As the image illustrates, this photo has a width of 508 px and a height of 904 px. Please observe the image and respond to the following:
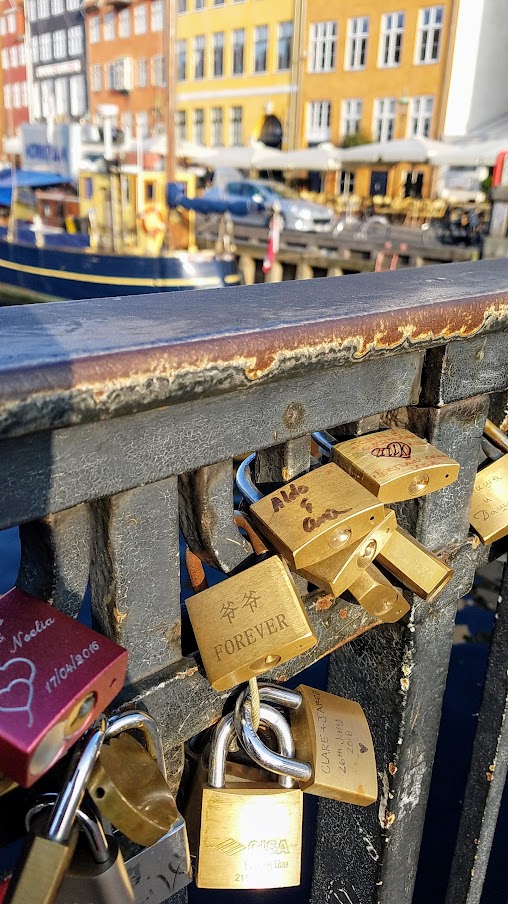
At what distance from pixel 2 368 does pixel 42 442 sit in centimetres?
7

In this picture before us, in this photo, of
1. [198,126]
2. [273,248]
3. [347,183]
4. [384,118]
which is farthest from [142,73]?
[273,248]

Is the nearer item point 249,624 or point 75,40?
point 249,624

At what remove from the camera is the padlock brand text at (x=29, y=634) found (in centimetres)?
58

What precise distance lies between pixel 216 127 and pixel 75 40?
31.2 feet

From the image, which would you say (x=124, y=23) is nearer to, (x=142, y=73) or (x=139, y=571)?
(x=142, y=73)

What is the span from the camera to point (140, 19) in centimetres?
2902

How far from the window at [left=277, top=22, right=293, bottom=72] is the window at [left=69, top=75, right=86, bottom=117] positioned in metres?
10.9

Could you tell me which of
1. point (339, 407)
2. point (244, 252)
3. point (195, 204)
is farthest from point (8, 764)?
point (244, 252)

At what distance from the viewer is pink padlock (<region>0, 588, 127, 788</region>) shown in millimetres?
537

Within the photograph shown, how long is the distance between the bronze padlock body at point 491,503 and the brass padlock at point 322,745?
1.11 feet

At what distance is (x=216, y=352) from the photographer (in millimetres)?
596

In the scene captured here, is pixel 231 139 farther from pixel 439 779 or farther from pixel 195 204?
pixel 439 779

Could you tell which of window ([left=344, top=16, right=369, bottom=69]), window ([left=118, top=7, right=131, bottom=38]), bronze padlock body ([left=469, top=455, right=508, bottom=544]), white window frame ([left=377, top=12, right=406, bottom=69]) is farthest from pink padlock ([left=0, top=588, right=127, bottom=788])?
window ([left=118, top=7, right=131, bottom=38])

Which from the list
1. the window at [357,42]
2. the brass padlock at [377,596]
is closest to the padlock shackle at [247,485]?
the brass padlock at [377,596]
